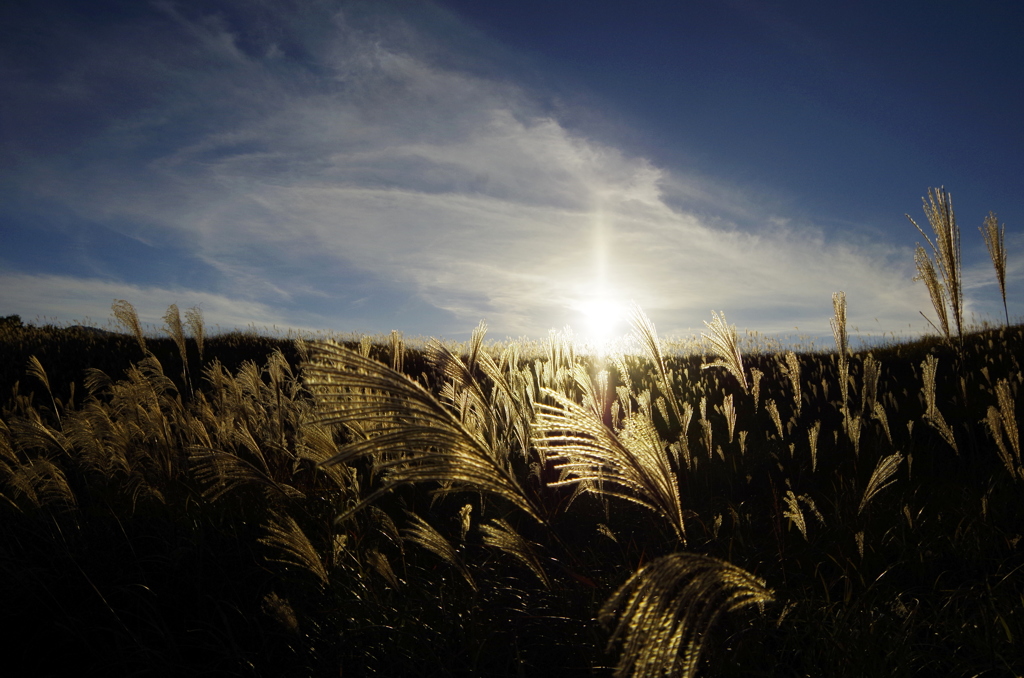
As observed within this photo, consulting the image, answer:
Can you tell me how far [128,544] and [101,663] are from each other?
33.5 inches

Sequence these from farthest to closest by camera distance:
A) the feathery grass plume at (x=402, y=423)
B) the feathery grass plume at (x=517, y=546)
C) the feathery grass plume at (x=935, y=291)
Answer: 1. the feathery grass plume at (x=935, y=291)
2. the feathery grass plume at (x=517, y=546)
3. the feathery grass plume at (x=402, y=423)

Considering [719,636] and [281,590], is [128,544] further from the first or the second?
[719,636]

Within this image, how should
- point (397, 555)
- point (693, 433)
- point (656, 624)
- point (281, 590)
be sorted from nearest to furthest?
point (656, 624) → point (281, 590) → point (397, 555) → point (693, 433)

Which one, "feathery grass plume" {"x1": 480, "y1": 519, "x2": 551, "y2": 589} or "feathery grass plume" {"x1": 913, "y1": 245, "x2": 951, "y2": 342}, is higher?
"feathery grass plume" {"x1": 913, "y1": 245, "x2": 951, "y2": 342}

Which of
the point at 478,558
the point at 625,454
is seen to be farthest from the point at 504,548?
the point at 478,558

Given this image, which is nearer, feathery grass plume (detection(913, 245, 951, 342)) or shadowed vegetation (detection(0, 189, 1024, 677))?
shadowed vegetation (detection(0, 189, 1024, 677))

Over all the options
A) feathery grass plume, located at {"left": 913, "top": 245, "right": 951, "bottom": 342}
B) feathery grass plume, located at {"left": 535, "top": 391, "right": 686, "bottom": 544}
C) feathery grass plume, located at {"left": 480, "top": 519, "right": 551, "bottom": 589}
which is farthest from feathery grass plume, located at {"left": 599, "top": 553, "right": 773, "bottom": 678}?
feathery grass plume, located at {"left": 913, "top": 245, "right": 951, "bottom": 342}

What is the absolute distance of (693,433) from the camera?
15.5 feet

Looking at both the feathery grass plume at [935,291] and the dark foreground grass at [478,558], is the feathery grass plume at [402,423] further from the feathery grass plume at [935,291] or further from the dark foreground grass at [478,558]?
the feathery grass plume at [935,291]

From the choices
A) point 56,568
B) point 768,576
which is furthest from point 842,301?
point 56,568

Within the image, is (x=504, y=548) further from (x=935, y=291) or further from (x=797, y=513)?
(x=935, y=291)

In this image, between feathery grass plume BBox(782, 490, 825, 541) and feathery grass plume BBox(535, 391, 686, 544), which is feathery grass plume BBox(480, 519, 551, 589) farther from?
feathery grass plume BBox(782, 490, 825, 541)

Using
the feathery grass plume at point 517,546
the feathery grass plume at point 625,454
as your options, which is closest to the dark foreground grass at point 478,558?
the feathery grass plume at point 517,546

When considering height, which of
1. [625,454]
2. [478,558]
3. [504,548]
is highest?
[625,454]
